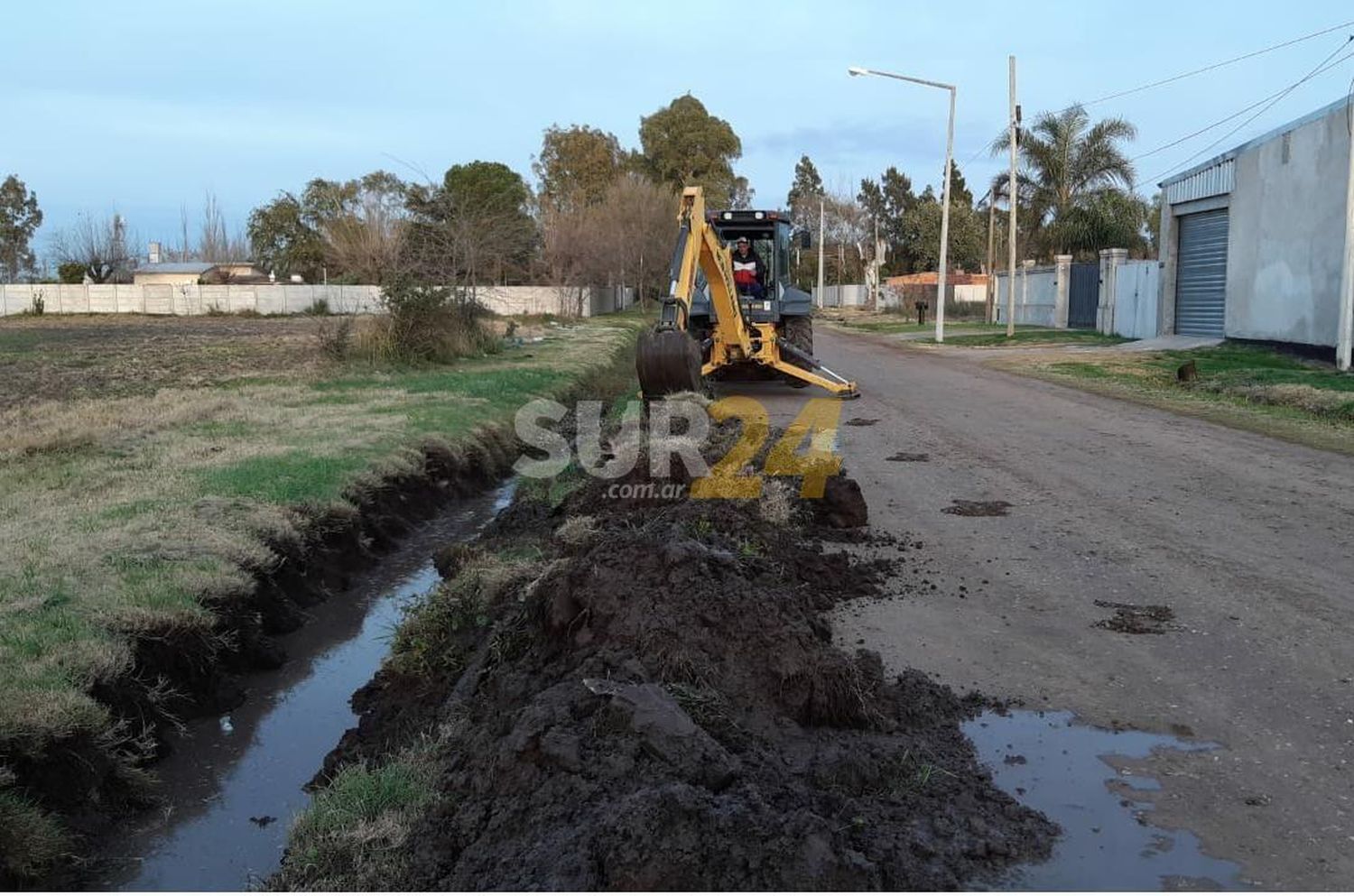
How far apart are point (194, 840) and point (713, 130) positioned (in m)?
77.6

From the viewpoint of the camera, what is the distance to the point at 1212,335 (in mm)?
27000

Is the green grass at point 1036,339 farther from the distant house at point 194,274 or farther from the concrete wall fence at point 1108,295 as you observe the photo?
the distant house at point 194,274

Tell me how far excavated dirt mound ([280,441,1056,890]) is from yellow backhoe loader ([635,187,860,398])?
6.29m

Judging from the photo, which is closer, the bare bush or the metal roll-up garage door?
the bare bush

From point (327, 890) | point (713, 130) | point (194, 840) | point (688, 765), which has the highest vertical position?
point (713, 130)

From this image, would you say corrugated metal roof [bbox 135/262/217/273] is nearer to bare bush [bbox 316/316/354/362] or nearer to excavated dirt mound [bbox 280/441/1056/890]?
bare bush [bbox 316/316/354/362]

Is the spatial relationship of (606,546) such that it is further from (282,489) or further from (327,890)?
(282,489)

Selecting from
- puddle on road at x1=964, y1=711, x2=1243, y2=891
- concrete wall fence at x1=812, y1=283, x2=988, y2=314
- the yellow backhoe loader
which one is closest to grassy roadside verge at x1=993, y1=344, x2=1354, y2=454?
the yellow backhoe loader

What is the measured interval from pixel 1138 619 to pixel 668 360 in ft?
24.4

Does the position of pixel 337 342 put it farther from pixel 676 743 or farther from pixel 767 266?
pixel 676 743

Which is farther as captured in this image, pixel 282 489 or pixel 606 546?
pixel 282 489

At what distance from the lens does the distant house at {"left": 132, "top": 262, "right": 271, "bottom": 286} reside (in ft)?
244

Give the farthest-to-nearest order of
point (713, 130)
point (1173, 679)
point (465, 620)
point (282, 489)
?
point (713, 130) < point (282, 489) < point (465, 620) < point (1173, 679)

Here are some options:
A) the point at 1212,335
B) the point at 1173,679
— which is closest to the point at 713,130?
the point at 1212,335
